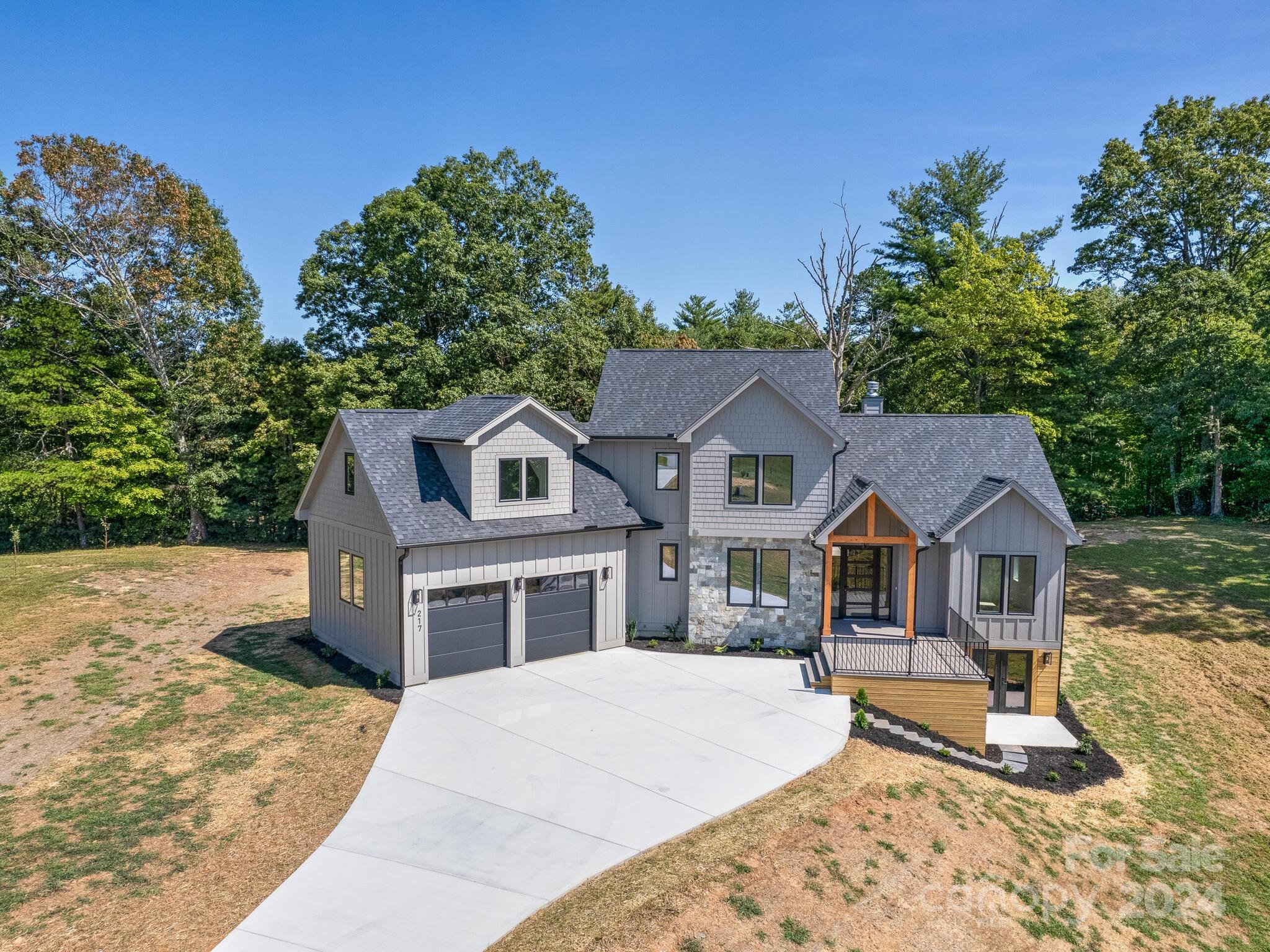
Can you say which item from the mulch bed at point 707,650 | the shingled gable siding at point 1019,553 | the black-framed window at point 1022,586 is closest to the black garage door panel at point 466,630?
the mulch bed at point 707,650

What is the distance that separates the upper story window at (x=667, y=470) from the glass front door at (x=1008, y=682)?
8.38m

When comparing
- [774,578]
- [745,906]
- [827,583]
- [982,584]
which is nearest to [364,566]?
[774,578]

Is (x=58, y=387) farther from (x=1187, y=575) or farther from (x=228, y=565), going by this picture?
(x=1187, y=575)

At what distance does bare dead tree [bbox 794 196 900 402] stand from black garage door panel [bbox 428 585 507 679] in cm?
2185

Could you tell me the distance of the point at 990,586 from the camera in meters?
16.0

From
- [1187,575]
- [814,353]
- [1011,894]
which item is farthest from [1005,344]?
[1011,894]

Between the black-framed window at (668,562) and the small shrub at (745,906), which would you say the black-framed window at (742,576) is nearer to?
the black-framed window at (668,562)

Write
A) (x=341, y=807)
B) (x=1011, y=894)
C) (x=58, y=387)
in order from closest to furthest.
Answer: (x=1011, y=894) → (x=341, y=807) → (x=58, y=387)

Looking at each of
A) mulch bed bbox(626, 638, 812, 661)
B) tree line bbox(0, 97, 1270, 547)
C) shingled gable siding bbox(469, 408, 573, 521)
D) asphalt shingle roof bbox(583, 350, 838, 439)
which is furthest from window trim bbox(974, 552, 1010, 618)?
tree line bbox(0, 97, 1270, 547)

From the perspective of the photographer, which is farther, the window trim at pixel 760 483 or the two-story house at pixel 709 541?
the window trim at pixel 760 483

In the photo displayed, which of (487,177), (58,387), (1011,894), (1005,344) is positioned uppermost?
(487,177)

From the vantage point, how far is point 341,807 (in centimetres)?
995

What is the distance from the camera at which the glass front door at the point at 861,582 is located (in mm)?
17500

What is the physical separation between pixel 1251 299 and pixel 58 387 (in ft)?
159
